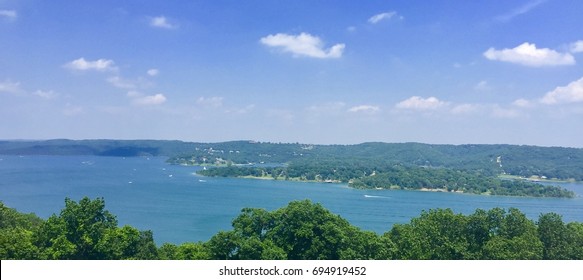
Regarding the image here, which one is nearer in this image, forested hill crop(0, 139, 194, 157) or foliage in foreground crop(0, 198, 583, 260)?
foliage in foreground crop(0, 198, 583, 260)

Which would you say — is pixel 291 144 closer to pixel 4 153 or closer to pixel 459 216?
pixel 4 153

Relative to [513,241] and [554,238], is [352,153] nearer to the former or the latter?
[554,238]

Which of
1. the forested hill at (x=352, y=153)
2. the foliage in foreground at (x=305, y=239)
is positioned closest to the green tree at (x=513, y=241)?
the foliage in foreground at (x=305, y=239)

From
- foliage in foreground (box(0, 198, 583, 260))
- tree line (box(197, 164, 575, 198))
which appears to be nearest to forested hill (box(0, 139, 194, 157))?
tree line (box(197, 164, 575, 198))

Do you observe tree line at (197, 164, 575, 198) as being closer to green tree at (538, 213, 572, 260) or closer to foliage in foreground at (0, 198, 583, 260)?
green tree at (538, 213, 572, 260)

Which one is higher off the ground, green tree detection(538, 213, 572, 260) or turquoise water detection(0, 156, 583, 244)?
green tree detection(538, 213, 572, 260)

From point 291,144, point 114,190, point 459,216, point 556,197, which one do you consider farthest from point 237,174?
point 459,216
